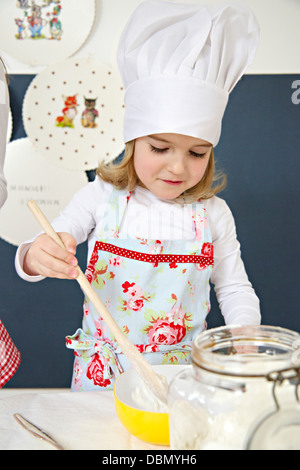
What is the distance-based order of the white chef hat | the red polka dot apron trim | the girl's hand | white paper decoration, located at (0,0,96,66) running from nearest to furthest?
the girl's hand < the white chef hat < the red polka dot apron trim < white paper decoration, located at (0,0,96,66)

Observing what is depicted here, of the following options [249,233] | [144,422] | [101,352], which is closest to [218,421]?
[144,422]

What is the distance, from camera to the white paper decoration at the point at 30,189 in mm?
1636

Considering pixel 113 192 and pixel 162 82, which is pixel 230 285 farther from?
pixel 162 82

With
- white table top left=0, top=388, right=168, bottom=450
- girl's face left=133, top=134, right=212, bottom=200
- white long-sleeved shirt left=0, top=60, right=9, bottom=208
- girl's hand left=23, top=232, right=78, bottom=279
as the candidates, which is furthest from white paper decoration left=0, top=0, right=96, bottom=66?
→ white table top left=0, top=388, right=168, bottom=450

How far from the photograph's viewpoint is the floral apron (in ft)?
3.07

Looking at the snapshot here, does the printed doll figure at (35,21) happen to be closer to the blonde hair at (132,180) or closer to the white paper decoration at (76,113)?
the white paper decoration at (76,113)

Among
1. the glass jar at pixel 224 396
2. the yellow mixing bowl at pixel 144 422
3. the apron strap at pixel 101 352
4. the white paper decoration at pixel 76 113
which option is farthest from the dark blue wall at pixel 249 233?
the glass jar at pixel 224 396

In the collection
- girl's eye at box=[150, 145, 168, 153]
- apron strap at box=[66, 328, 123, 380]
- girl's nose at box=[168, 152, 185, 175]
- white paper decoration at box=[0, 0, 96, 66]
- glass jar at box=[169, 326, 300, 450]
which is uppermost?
white paper decoration at box=[0, 0, 96, 66]

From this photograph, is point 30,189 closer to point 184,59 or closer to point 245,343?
point 184,59

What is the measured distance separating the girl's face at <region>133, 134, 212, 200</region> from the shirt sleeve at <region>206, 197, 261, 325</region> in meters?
0.14

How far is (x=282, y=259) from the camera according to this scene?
5.58 feet

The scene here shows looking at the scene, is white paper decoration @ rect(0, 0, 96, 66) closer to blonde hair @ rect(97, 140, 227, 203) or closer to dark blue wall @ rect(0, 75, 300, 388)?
dark blue wall @ rect(0, 75, 300, 388)

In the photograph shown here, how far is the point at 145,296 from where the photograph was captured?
977 millimetres

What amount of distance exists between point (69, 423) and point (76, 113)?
1232mm
